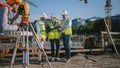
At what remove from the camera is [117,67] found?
9.47 metres

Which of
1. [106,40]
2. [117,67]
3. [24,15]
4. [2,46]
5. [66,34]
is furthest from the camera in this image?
[106,40]

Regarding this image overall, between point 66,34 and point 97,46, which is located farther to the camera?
point 97,46

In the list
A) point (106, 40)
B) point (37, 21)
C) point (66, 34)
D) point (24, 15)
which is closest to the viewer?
→ point (24, 15)

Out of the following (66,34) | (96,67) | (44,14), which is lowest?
(96,67)

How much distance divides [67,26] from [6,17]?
6.52 m

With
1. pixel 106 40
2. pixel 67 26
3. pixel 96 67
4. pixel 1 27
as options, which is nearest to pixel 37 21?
pixel 67 26

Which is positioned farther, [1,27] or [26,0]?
[26,0]

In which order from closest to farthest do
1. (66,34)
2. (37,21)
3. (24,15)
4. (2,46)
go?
1. (24,15)
2. (37,21)
3. (66,34)
4. (2,46)

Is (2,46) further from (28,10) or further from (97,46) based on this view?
(28,10)

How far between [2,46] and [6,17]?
952cm

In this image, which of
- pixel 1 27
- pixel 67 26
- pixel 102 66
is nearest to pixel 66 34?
pixel 67 26

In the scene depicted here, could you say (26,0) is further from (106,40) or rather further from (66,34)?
(106,40)

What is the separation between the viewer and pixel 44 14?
35.7 ft

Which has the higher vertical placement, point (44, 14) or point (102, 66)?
point (44, 14)
